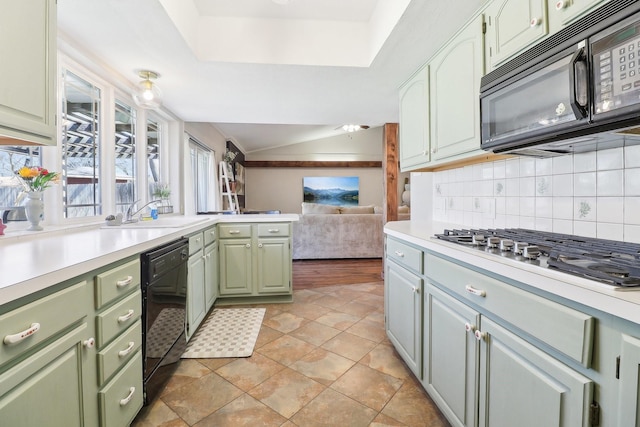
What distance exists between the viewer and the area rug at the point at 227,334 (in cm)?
201

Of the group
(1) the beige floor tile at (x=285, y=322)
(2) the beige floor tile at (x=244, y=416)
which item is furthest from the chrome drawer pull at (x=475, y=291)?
(1) the beige floor tile at (x=285, y=322)

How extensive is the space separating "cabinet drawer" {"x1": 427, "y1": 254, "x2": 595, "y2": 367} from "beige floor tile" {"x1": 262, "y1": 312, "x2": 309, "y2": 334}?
1567 millimetres

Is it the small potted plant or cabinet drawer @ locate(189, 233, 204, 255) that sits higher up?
the small potted plant

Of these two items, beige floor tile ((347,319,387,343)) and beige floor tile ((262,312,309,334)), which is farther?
beige floor tile ((262,312,309,334))

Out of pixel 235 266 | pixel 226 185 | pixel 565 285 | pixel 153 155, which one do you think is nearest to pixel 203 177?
pixel 226 185

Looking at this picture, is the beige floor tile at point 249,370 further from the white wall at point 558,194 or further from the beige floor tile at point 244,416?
the white wall at point 558,194

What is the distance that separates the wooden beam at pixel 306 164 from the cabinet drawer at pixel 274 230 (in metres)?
5.72

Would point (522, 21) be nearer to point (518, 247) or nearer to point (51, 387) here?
point (518, 247)

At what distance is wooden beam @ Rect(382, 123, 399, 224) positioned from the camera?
367 cm

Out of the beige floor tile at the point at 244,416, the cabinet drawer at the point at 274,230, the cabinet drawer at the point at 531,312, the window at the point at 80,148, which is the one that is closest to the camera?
the cabinet drawer at the point at 531,312

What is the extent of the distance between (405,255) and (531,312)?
86 cm

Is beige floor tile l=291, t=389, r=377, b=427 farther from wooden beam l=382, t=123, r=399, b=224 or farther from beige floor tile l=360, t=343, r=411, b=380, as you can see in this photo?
wooden beam l=382, t=123, r=399, b=224

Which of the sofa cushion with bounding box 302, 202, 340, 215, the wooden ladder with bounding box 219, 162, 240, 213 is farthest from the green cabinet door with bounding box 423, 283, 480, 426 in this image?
the sofa cushion with bounding box 302, 202, 340, 215

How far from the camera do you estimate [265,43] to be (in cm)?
205
